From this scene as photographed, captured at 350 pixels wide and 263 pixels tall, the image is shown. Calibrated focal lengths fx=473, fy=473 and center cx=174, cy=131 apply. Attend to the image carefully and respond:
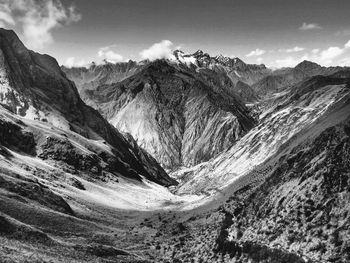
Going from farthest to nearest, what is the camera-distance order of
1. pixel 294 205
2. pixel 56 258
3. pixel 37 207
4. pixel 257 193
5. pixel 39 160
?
1. pixel 39 160
2. pixel 37 207
3. pixel 257 193
4. pixel 294 205
5. pixel 56 258

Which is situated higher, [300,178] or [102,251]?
[300,178]

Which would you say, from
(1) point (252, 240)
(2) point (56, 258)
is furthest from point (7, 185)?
(1) point (252, 240)

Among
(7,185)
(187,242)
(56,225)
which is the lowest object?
(187,242)

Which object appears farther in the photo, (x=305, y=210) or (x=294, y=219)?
(x=294, y=219)

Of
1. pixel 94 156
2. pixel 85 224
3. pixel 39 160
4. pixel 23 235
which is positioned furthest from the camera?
pixel 94 156

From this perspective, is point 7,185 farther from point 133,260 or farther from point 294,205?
point 294,205

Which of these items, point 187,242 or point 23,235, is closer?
point 23,235

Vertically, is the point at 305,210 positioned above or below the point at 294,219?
above

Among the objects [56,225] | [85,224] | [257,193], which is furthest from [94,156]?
[257,193]

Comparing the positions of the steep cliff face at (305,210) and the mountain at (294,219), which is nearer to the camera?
the steep cliff face at (305,210)

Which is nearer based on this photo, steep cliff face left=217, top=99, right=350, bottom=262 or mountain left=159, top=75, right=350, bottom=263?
steep cliff face left=217, top=99, right=350, bottom=262
